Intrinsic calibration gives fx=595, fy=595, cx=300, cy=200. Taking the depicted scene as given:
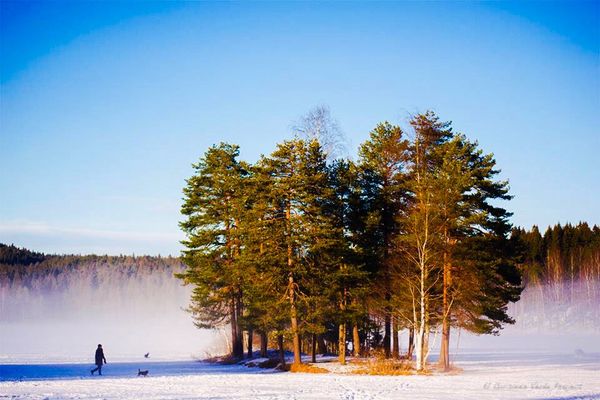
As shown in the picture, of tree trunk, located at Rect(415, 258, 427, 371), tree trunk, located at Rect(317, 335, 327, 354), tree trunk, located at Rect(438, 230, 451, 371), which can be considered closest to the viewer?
tree trunk, located at Rect(415, 258, 427, 371)

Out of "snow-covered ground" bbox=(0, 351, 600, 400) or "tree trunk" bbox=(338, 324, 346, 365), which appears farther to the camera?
"tree trunk" bbox=(338, 324, 346, 365)

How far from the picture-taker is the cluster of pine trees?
3403cm

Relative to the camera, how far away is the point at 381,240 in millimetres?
39562

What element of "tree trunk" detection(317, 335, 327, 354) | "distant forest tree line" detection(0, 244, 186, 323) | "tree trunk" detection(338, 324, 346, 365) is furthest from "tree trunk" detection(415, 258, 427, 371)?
"distant forest tree line" detection(0, 244, 186, 323)

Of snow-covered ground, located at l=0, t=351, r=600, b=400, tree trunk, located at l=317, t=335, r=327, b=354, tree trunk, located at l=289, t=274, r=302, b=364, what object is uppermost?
tree trunk, located at l=289, t=274, r=302, b=364

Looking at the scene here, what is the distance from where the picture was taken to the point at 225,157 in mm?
43750

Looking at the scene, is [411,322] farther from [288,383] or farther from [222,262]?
[222,262]

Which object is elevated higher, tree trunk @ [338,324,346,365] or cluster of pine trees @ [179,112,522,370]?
cluster of pine trees @ [179,112,522,370]

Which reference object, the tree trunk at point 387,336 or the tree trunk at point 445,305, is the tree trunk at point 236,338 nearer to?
the tree trunk at point 387,336

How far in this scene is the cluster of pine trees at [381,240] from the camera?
34031 millimetres

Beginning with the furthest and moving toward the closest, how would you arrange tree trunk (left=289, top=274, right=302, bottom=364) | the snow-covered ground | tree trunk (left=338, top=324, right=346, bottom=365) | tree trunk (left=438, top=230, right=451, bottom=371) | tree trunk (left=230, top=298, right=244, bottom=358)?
tree trunk (left=230, top=298, right=244, bottom=358) < tree trunk (left=338, top=324, right=346, bottom=365) < tree trunk (left=289, top=274, right=302, bottom=364) < tree trunk (left=438, top=230, right=451, bottom=371) < the snow-covered ground

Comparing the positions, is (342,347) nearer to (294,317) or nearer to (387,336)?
(294,317)

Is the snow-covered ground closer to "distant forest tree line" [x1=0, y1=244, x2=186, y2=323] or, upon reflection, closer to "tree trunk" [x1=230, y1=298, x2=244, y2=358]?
"tree trunk" [x1=230, y1=298, x2=244, y2=358]

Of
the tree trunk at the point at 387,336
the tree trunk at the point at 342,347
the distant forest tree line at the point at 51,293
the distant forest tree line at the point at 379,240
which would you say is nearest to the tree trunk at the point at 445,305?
the distant forest tree line at the point at 379,240
